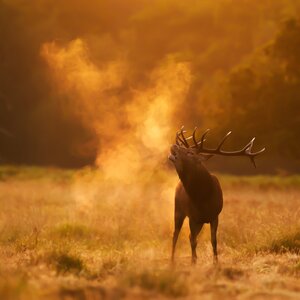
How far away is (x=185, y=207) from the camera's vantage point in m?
10.5

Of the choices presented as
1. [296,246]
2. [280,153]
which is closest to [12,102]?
[280,153]

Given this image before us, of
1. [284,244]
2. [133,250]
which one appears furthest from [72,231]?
[284,244]

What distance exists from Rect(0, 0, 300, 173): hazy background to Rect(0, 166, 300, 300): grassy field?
206 cm

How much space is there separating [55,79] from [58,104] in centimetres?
137

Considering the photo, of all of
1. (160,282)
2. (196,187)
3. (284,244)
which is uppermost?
(196,187)

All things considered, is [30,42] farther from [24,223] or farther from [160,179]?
[24,223]

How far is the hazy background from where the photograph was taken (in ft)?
56.9

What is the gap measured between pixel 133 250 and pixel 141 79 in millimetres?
19623

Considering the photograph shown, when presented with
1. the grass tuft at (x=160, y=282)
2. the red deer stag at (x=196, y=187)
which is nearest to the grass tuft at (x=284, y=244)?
the red deer stag at (x=196, y=187)

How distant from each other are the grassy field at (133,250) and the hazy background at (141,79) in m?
2.06

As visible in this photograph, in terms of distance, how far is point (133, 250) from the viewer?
11836 mm

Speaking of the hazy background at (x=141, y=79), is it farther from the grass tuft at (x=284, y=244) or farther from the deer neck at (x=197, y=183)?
the deer neck at (x=197, y=183)

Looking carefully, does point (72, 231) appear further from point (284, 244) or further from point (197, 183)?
point (197, 183)

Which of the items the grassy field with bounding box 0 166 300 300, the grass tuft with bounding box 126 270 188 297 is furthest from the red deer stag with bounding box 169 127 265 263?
the grass tuft with bounding box 126 270 188 297
